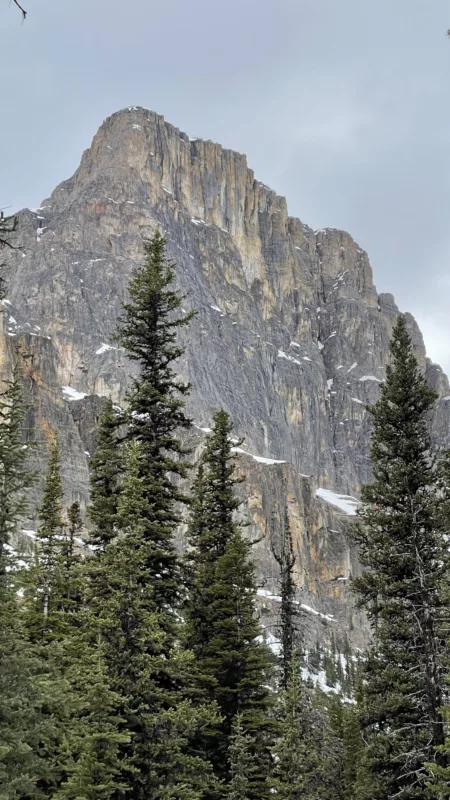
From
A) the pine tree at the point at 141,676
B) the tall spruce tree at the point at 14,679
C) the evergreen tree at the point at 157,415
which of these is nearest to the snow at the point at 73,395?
the evergreen tree at the point at 157,415

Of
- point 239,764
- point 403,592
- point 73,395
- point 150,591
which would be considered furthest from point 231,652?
point 73,395

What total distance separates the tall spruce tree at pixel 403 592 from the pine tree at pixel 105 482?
7201 millimetres

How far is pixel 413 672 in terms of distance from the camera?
58.7ft

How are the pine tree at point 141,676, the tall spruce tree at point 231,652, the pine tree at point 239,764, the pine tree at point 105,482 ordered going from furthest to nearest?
the pine tree at point 105,482 < the tall spruce tree at point 231,652 < the pine tree at point 239,764 < the pine tree at point 141,676

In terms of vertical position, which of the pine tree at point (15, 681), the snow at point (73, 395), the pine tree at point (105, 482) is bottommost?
the pine tree at point (15, 681)

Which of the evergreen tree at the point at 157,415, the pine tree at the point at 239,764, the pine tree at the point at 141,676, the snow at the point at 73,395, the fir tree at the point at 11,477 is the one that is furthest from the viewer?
the snow at the point at 73,395

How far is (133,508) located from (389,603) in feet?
25.5

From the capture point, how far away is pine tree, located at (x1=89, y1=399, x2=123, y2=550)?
69.4 ft

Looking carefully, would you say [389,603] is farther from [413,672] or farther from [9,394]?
[9,394]

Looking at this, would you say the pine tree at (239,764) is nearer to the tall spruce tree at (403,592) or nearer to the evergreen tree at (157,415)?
the tall spruce tree at (403,592)

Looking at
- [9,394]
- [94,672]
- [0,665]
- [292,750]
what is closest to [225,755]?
[292,750]

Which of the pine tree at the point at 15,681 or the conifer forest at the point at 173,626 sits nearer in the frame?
the pine tree at the point at 15,681

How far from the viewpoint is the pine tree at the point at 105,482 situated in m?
21.1

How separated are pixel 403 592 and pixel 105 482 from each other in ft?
30.2
